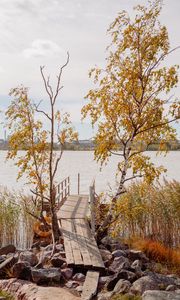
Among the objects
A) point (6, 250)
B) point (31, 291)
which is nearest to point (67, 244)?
point (6, 250)

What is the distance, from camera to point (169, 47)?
1310 cm

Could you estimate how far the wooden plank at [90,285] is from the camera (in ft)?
26.9

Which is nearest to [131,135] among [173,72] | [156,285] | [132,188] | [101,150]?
[101,150]

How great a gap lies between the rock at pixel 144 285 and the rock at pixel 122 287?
0.11 meters

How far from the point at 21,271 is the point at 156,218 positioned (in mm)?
6406

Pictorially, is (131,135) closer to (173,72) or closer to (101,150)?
(101,150)

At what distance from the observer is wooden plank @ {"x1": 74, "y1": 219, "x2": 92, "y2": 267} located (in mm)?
10055

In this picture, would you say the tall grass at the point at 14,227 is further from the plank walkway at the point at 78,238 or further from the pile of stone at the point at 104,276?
the pile of stone at the point at 104,276

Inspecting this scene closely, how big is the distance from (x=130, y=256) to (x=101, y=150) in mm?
3202

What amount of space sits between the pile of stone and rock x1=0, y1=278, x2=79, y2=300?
0.72 ft

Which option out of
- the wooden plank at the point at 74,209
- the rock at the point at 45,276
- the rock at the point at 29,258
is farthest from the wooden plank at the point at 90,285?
the wooden plank at the point at 74,209

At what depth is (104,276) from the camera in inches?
→ 379

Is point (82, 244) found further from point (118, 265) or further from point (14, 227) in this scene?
point (14, 227)

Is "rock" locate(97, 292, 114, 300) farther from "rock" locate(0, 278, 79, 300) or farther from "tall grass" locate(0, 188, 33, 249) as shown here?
"tall grass" locate(0, 188, 33, 249)
